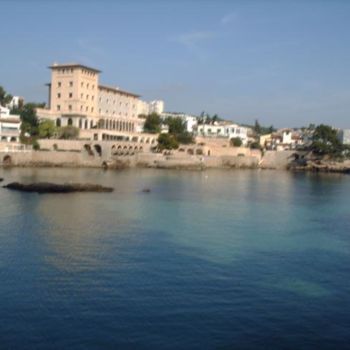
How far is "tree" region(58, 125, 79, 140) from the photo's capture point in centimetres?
8044

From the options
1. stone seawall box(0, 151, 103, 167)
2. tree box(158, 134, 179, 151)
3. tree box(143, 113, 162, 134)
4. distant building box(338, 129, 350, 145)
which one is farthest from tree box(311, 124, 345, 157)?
stone seawall box(0, 151, 103, 167)

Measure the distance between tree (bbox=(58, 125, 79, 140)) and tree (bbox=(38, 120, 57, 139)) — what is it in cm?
Answer: 116

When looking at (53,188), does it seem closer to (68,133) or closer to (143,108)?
(68,133)

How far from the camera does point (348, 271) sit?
19.6 m

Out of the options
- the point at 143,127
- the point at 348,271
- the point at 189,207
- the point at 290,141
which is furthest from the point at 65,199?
the point at 290,141

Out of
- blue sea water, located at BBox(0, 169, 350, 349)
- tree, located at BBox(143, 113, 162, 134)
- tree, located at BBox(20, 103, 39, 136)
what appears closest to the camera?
blue sea water, located at BBox(0, 169, 350, 349)

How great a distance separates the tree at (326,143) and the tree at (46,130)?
154 feet

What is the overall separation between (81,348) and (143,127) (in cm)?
9090

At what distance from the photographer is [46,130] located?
78688 mm

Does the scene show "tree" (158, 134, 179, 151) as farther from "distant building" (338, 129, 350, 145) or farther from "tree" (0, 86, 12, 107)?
"distant building" (338, 129, 350, 145)

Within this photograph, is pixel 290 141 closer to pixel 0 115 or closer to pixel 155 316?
pixel 0 115

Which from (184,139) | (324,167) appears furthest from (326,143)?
(184,139)

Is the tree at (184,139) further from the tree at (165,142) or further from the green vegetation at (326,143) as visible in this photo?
the green vegetation at (326,143)

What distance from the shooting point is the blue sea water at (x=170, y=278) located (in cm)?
1307
